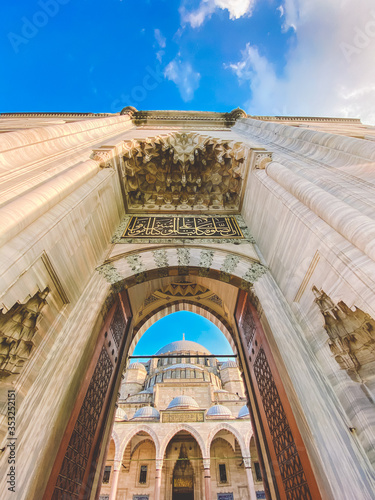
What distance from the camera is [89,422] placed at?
2553 millimetres

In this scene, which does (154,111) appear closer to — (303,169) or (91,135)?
(91,135)

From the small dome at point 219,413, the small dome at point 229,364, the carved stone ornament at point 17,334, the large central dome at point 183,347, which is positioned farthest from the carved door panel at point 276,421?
the small dome at point 229,364

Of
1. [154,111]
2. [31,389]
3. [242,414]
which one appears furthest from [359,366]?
[242,414]

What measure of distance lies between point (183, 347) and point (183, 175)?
3085cm

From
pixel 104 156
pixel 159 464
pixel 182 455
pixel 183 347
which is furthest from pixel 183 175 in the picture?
pixel 183 347

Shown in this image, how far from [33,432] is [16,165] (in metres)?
2.42

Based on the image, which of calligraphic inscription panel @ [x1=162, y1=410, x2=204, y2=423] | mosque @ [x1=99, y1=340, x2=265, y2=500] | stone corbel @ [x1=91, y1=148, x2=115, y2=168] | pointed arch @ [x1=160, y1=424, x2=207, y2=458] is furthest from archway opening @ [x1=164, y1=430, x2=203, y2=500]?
stone corbel @ [x1=91, y1=148, x2=115, y2=168]

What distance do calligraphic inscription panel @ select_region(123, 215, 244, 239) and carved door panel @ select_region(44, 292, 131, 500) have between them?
118 centimetres

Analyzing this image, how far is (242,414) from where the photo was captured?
18.3 meters

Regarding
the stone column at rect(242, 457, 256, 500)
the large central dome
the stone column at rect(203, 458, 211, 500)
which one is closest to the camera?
the stone column at rect(203, 458, 211, 500)

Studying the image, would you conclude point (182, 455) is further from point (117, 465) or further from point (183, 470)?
point (117, 465)

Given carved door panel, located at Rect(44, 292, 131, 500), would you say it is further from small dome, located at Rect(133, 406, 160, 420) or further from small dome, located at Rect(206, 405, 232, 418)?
small dome, located at Rect(206, 405, 232, 418)

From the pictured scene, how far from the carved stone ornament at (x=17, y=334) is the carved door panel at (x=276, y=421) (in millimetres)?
2506

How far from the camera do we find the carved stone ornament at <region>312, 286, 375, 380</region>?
192 cm
